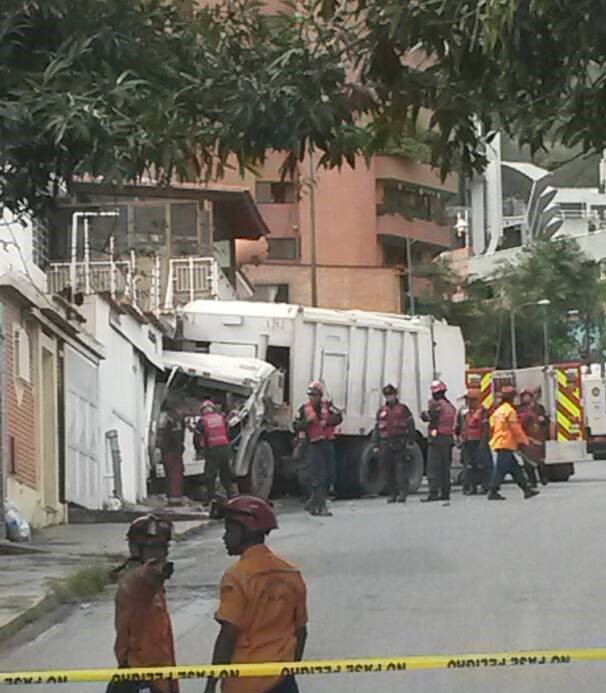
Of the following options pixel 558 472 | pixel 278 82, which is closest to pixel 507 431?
pixel 558 472

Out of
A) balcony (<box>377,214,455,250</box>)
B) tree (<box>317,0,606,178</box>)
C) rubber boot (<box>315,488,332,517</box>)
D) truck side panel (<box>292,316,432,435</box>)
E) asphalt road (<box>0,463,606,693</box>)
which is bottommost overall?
asphalt road (<box>0,463,606,693</box>)

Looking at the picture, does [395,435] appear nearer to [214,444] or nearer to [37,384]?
[214,444]

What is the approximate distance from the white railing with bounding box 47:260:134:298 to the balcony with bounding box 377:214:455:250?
21.3 m

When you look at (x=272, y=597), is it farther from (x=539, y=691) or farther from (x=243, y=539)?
(x=539, y=691)

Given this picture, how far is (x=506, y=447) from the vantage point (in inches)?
965

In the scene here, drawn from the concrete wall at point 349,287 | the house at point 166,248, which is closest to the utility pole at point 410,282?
the concrete wall at point 349,287

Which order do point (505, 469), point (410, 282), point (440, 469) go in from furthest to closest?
point (410, 282)
point (440, 469)
point (505, 469)

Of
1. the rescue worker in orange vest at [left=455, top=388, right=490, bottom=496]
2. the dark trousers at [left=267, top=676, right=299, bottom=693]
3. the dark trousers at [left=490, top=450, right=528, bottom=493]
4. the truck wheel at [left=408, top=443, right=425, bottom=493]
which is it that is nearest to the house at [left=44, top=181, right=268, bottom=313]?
the truck wheel at [left=408, top=443, right=425, bottom=493]

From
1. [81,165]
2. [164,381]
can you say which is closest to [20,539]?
[164,381]

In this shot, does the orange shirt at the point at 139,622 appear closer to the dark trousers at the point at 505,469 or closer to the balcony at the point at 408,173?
the balcony at the point at 408,173

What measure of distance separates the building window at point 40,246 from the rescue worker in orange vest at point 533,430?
7.80m

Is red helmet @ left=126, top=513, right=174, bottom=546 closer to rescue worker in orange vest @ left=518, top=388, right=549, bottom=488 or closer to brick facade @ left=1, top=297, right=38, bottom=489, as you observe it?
brick facade @ left=1, top=297, right=38, bottom=489

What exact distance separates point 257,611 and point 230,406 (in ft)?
63.5

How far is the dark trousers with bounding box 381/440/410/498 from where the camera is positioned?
2561 cm
